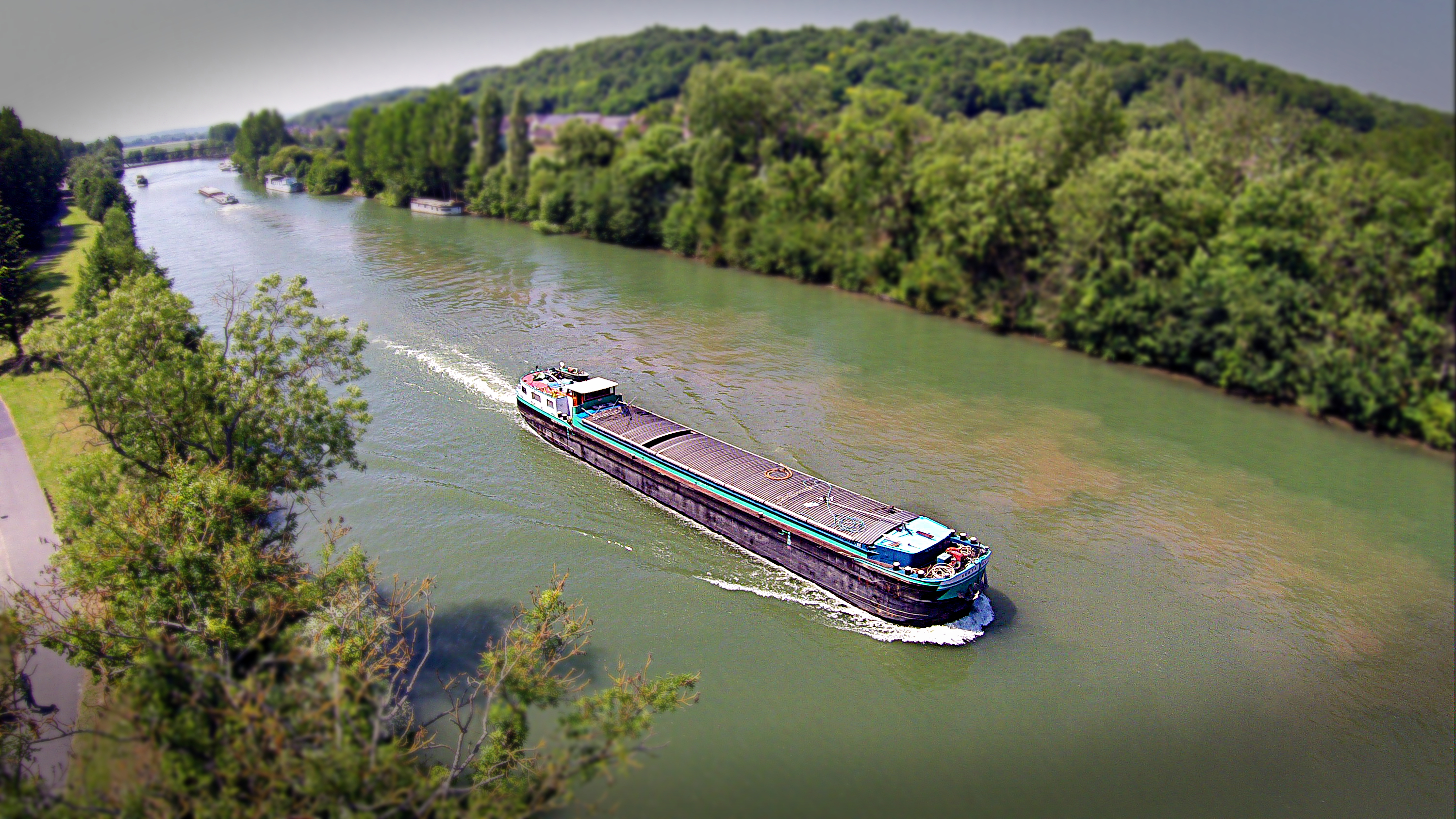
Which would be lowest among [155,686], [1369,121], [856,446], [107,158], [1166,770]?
[1166,770]

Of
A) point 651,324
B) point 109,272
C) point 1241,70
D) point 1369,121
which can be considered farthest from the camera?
point 1241,70

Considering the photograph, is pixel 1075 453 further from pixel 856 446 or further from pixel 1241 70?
pixel 1241 70

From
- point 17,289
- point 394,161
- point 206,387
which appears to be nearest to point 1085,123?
point 206,387

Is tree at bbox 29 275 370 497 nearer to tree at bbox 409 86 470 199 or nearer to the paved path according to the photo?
the paved path

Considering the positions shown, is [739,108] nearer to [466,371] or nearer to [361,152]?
[466,371]

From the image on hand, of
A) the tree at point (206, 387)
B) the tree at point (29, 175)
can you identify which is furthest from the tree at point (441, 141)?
the tree at point (206, 387)

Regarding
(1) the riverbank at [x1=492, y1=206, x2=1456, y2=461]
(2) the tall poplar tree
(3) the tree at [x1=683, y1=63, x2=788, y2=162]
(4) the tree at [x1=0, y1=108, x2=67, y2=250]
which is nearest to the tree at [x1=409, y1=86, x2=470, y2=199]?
(2) the tall poplar tree

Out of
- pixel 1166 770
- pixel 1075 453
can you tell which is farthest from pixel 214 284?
pixel 1166 770
